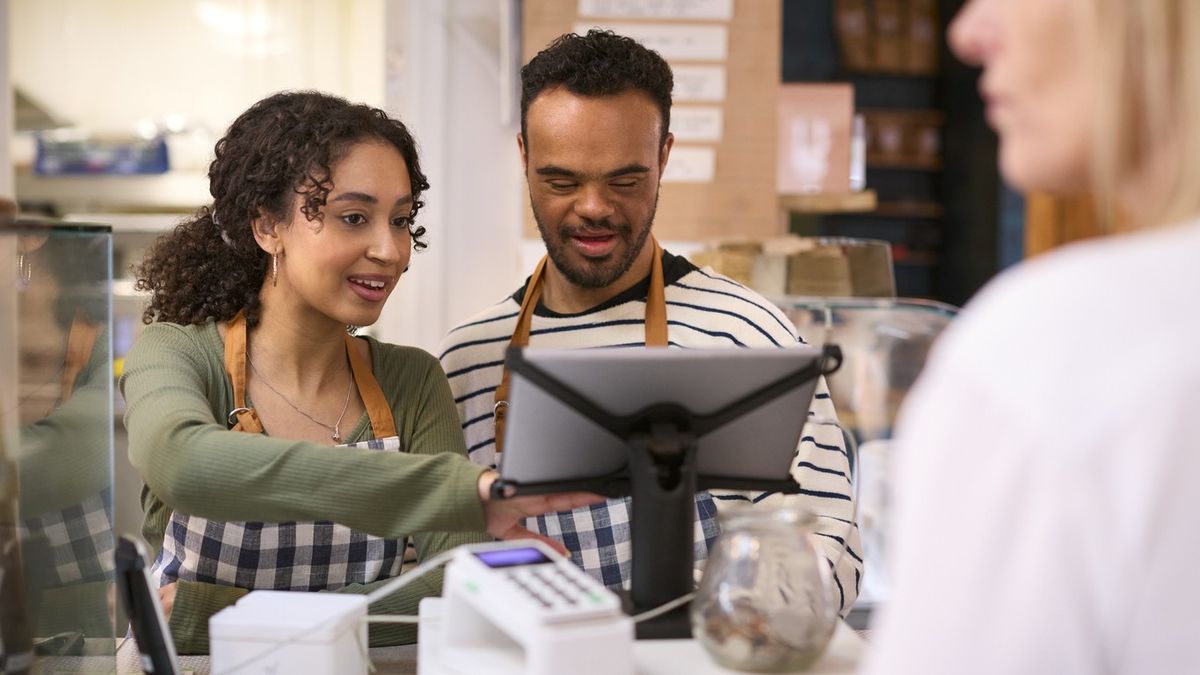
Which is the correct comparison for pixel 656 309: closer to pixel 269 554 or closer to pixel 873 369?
pixel 269 554

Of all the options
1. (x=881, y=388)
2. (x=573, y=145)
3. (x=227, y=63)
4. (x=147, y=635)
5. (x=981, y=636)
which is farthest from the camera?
(x=227, y=63)

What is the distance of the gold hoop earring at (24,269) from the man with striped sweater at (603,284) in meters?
0.91

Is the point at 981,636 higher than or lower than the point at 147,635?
higher

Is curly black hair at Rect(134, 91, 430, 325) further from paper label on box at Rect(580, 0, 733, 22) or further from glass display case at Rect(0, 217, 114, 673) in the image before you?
paper label on box at Rect(580, 0, 733, 22)

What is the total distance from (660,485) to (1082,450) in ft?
2.26

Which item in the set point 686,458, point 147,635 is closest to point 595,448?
point 686,458

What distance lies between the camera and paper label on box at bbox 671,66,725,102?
10.1 ft

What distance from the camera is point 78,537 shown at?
4.30 feet

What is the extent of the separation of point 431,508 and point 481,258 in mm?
2649

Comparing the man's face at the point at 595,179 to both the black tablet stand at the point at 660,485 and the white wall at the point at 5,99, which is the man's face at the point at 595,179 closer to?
the black tablet stand at the point at 660,485

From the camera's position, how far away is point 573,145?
1.97 meters

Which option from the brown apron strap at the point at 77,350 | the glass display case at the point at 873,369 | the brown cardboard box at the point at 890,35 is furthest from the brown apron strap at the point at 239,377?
the brown cardboard box at the point at 890,35

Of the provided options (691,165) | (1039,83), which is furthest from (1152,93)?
(691,165)

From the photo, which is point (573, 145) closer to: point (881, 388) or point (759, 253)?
point (759, 253)
